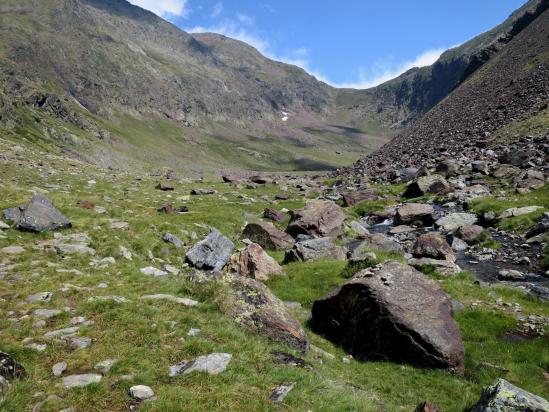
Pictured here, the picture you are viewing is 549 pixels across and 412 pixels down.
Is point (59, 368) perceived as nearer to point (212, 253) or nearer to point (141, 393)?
point (141, 393)

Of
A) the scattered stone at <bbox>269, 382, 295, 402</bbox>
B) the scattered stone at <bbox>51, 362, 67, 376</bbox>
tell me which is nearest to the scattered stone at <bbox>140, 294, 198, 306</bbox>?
the scattered stone at <bbox>51, 362, 67, 376</bbox>

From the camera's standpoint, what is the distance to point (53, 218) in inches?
806

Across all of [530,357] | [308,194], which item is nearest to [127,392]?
[530,357]

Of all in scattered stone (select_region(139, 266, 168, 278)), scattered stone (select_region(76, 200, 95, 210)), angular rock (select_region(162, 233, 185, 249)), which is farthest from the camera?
scattered stone (select_region(76, 200, 95, 210))

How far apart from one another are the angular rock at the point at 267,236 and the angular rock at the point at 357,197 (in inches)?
681

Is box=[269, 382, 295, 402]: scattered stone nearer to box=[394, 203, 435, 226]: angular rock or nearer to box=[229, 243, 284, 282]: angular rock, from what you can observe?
box=[229, 243, 284, 282]: angular rock

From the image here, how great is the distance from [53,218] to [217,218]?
1239 cm

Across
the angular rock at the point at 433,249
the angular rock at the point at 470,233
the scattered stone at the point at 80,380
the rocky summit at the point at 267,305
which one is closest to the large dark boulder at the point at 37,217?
the rocky summit at the point at 267,305

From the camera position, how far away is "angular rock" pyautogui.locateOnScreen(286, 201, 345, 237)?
100 feet

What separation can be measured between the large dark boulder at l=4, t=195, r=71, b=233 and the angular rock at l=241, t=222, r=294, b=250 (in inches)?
456

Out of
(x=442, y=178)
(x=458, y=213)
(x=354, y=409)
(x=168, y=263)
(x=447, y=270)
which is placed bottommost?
(x=168, y=263)

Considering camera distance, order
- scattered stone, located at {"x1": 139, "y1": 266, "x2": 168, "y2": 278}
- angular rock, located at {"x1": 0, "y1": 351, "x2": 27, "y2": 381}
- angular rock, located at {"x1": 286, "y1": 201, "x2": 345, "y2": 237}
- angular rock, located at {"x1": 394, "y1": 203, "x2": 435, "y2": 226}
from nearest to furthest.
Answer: angular rock, located at {"x1": 0, "y1": 351, "x2": 27, "y2": 381} < scattered stone, located at {"x1": 139, "y1": 266, "x2": 168, "y2": 278} < angular rock, located at {"x1": 286, "y1": 201, "x2": 345, "y2": 237} < angular rock, located at {"x1": 394, "y1": 203, "x2": 435, "y2": 226}

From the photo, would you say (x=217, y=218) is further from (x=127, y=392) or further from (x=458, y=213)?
(x=127, y=392)

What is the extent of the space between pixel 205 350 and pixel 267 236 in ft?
59.0
